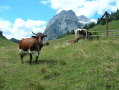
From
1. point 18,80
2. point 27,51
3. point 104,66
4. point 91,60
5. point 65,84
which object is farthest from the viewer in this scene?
point 27,51

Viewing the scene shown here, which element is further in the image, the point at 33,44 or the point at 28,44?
the point at 28,44

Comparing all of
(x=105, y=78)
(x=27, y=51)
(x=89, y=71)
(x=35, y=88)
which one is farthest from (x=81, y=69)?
(x=27, y=51)

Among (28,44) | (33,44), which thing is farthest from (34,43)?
(28,44)

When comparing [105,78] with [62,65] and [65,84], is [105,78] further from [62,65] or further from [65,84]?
[62,65]

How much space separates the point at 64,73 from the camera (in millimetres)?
6852

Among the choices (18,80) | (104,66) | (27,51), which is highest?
(27,51)

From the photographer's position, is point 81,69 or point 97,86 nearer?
point 97,86

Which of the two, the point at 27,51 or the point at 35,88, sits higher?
the point at 27,51

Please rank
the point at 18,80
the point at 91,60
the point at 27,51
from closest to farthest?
the point at 18,80 < the point at 91,60 < the point at 27,51

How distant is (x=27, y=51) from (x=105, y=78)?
20.5 ft

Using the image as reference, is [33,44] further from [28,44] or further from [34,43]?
[28,44]

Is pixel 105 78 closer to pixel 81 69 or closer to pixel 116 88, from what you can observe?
pixel 116 88

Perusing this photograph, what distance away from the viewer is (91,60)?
8141 mm

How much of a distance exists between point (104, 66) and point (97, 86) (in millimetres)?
2058
